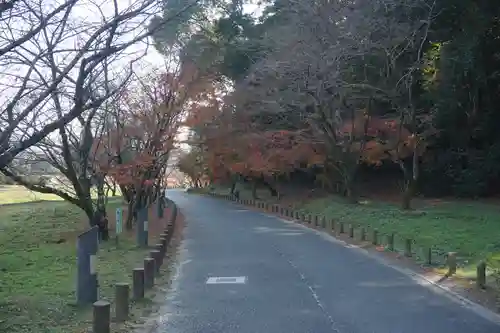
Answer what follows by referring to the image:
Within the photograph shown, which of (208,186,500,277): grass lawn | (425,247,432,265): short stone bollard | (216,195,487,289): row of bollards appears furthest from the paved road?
(208,186,500,277): grass lawn

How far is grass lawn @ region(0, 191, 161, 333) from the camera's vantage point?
919 cm

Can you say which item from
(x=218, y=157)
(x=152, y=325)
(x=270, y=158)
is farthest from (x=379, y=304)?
(x=218, y=157)

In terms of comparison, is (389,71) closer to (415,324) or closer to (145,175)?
(145,175)

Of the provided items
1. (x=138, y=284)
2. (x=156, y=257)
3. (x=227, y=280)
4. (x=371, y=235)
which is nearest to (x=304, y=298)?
(x=227, y=280)

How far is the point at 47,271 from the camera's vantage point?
14.9 m

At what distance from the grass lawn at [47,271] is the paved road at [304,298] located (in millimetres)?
1470

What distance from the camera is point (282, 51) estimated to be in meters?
28.0

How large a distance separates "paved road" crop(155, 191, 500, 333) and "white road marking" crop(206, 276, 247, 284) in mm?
147

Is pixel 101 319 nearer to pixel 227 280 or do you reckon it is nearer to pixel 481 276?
pixel 227 280

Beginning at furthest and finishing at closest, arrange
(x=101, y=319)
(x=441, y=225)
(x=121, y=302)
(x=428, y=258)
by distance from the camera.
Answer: (x=441, y=225) → (x=428, y=258) → (x=121, y=302) → (x=101, y=319)

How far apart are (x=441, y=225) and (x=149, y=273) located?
1278cm

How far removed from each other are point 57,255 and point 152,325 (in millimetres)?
10054

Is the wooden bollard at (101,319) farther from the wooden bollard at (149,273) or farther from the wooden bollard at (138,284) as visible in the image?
the wooden bollard at (149,273)

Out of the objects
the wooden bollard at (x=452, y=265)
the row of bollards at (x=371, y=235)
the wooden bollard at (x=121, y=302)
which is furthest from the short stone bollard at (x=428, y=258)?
Result: the wooden bollard at (x=121, y=302)
